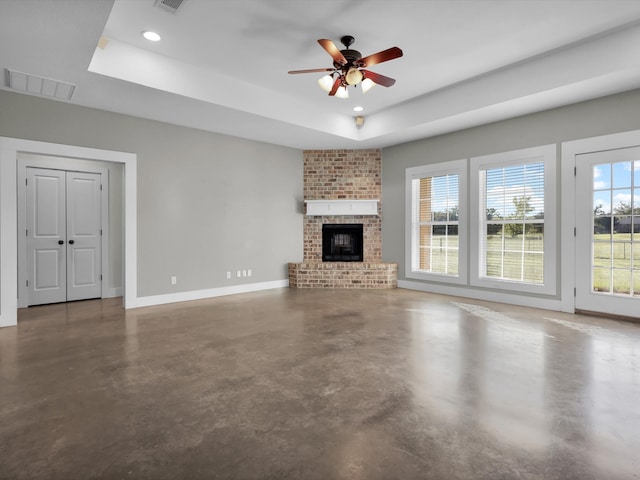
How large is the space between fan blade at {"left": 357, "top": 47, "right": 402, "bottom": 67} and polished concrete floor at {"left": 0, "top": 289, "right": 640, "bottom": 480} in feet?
9.17

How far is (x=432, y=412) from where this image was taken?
217cm

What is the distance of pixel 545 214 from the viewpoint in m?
4.97

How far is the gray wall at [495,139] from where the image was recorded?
4.34 m

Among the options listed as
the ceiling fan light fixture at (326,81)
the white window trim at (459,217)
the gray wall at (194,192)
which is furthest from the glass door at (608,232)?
the gray wall at (194,192)

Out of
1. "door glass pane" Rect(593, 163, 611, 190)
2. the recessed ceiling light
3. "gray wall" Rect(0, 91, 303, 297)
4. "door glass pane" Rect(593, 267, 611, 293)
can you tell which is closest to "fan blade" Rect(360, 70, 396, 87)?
the recessed ceiling light

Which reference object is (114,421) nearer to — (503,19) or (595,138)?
(503,19)

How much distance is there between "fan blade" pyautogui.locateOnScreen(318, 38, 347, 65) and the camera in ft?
10.3

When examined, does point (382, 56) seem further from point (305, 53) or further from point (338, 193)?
point (338, 193)

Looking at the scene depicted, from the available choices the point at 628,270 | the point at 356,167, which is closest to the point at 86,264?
the point at 356,167

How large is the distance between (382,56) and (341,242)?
447cm

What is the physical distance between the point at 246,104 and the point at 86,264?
387 centimetres

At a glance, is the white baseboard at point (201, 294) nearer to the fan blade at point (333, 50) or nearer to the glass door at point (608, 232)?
the fan blade at point (333, 50)

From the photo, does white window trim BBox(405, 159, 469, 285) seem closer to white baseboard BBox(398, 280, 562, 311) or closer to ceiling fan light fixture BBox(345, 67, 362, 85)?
white baseboard BBox(398, 280, 562, 311)

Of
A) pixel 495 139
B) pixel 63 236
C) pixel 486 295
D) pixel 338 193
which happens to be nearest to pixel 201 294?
pixel 63 236
